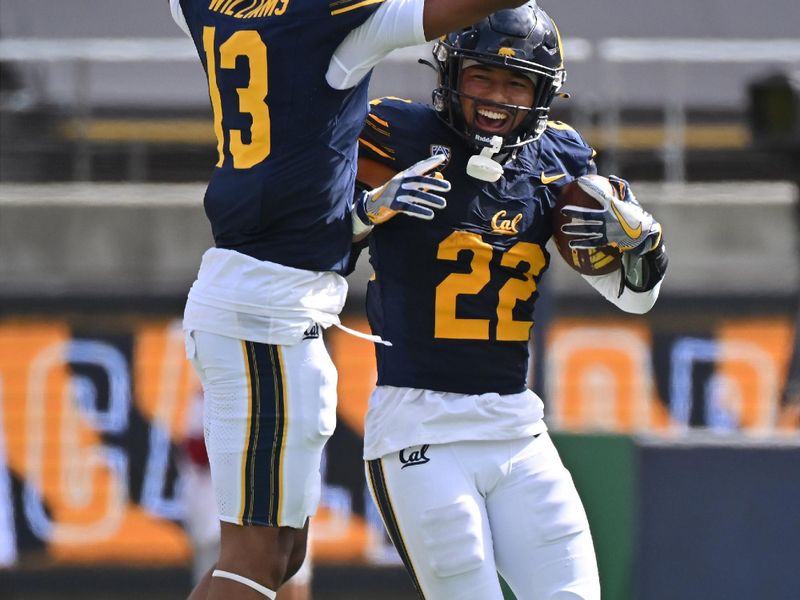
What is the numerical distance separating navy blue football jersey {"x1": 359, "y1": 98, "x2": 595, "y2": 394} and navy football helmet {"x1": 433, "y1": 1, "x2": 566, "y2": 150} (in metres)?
0.07

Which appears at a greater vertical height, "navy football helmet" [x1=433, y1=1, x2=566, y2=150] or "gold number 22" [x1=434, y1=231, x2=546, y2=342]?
"navy football helmet" [x1=433, y1=1, x2=566, y2=150]

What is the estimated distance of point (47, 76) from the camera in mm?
10320

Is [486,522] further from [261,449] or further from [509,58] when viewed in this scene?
[509,58]

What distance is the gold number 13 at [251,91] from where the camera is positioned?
3346 mm

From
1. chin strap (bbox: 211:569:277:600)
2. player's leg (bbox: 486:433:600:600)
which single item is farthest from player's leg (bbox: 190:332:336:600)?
player's leg (bbox: 486:433:600:600)

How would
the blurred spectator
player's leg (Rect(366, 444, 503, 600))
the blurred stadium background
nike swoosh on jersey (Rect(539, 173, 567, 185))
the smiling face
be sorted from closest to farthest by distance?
player's leg (Rect(366, 444, 503, 600)) < the smiling face < nike swoosh on jersey (Rect(539, 173, 567, 185)) < the blurred spectator < the blurred stadium background

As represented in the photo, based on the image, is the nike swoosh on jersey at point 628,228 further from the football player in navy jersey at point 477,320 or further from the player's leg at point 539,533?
the player's leg at point 539,533

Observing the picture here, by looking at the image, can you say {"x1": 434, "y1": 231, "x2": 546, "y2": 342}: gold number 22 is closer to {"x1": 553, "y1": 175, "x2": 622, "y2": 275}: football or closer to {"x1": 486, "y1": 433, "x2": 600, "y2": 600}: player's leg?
{"x1": 553, "y1": 175, "x2": 622, "y2": 275}: football

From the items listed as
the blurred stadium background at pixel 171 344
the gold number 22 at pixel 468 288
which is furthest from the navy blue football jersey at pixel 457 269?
the blurred stadium background at pixel 171 344

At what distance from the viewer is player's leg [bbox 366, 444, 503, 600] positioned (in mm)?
3465

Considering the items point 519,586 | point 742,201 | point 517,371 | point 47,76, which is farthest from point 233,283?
point 47,76

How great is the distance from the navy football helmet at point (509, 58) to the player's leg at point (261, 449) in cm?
68

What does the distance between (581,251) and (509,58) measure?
1.64 ft

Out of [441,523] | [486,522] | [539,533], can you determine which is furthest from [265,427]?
[539,533]
